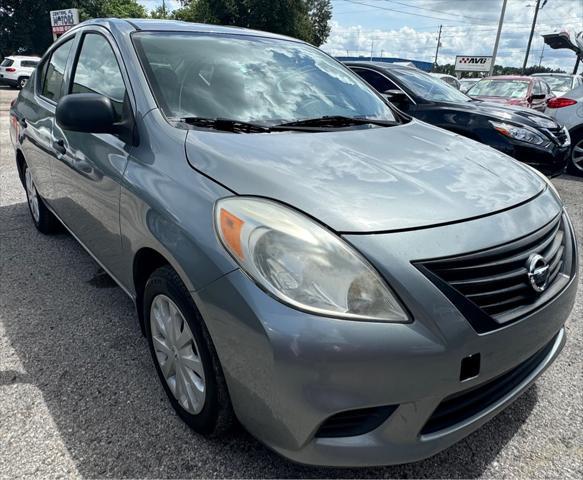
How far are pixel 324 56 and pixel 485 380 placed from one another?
7.85ft

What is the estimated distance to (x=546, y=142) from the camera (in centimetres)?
525

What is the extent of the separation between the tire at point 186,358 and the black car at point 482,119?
441 centimetres

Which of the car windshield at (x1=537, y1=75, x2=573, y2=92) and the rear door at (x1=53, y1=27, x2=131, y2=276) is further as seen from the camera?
the car windshield at (x1=537, y1=75, x2=573, y2=92)

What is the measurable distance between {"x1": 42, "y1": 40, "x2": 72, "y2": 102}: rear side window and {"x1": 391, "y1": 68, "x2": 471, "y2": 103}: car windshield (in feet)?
13.3

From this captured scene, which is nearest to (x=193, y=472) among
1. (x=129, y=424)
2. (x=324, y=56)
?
(x=129, y=424)

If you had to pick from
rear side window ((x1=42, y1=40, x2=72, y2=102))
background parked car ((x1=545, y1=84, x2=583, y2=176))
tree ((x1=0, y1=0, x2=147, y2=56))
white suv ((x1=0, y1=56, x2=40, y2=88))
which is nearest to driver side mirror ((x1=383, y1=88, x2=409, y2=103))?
background parked car ((x1=545, y1=84, x2=583, y2=176))

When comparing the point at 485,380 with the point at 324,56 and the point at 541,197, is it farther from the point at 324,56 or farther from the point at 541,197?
the point at 324,56

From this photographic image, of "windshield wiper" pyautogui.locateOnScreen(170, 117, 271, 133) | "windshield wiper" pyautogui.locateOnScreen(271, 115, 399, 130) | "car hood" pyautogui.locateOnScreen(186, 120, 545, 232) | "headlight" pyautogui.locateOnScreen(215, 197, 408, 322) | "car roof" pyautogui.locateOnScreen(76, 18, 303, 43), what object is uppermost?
"car roof" pyautogui.locateOnScreen(76, 18, 303, 43)

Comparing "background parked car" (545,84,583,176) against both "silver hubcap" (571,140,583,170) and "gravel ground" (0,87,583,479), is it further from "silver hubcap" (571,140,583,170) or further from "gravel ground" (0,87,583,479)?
"gravel ground" (0,87,583,479)

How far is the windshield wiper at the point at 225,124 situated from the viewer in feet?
6.49

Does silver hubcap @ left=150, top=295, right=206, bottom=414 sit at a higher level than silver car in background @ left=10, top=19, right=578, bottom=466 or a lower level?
lower

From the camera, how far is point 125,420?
6.31 ft

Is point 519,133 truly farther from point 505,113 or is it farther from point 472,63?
point 472,63

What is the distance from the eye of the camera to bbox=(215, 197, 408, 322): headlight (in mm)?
1323
